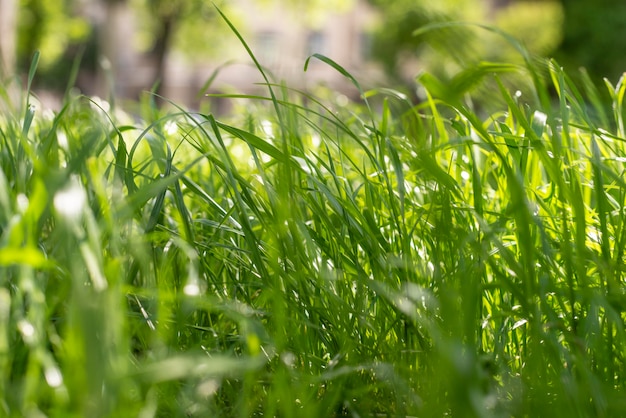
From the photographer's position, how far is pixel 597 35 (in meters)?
16.1

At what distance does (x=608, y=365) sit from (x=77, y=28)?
17.1 metres

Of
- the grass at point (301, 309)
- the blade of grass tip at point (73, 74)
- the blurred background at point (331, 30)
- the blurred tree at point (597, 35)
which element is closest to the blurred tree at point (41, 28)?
the blurred background at point (331, 30)

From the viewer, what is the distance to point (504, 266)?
0.66 m

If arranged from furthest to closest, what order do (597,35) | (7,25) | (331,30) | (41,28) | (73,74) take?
(331,30) < (597,35) < (41,28) < (7,25) < (73,74)

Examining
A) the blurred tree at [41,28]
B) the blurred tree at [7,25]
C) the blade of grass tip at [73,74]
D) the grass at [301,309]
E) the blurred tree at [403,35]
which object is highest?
the blurred tree at [403,35]

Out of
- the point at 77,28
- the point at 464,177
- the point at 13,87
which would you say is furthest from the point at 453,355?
the point at 77,28

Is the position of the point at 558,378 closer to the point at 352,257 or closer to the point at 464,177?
the point at 352,257

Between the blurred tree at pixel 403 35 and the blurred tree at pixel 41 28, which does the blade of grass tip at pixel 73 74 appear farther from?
the blurred tree at pixel 403 35

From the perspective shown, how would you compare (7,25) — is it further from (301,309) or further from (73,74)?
(301,309)

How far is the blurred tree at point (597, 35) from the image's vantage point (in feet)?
52.5

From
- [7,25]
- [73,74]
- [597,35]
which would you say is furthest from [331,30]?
[73,74]

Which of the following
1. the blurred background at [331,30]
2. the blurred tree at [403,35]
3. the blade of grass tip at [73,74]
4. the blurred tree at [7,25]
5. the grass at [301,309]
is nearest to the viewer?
the grass at [301,309]

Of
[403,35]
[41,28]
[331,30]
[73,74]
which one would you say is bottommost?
[73,74]

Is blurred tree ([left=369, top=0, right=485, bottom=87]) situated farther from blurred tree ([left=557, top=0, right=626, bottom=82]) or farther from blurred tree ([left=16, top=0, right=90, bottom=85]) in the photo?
blurred tree ([left=16, top=0, right=90, bottom=85])
